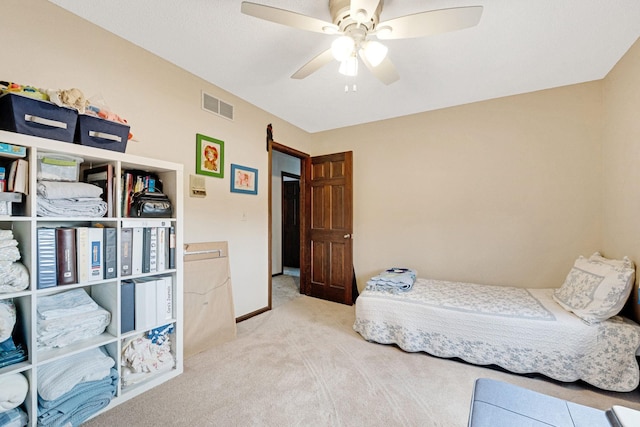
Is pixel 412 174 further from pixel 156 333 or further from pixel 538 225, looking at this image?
pixel 156 333

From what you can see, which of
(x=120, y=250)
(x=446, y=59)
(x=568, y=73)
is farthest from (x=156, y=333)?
Answer: (x=568, y=73)

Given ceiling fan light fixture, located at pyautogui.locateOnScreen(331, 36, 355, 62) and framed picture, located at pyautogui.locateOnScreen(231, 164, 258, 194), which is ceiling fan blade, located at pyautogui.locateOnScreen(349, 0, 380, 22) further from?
framed picture, located at pyautogui.locateOnScreen(231, 164, 258, 194)

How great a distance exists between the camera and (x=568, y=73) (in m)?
2.38

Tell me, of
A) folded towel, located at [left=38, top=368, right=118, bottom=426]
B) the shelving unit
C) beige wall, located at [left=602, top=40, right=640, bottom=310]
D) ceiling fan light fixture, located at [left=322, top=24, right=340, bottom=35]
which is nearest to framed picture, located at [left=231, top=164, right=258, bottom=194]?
the shelving unit

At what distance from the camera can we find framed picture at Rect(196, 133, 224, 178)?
254 centimetres

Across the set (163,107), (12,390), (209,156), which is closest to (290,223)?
(209,156)

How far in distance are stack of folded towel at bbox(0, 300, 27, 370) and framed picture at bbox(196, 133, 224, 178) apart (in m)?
1.53

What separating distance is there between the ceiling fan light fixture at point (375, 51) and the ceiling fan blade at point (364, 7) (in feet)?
0.53

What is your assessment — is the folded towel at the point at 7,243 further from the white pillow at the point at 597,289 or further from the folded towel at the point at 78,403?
the white pillow at the point at 597,289

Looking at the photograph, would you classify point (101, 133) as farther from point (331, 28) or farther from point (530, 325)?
point (530, 325)

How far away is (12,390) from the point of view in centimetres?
125

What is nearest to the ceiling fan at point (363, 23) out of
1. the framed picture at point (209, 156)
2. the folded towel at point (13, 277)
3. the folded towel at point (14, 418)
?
the framed picture at point (209, 156)

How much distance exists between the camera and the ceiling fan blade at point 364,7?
53.3 inches

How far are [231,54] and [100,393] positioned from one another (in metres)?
2.44
